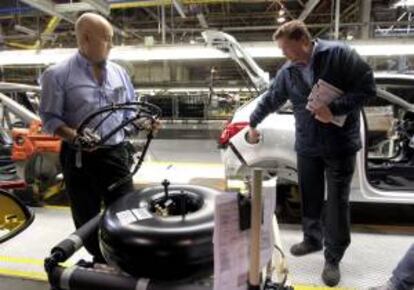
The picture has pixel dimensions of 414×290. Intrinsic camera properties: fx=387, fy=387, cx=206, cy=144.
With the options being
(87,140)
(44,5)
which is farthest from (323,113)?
(44,5)

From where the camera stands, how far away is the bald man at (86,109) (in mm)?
2150

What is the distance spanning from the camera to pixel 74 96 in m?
2.20

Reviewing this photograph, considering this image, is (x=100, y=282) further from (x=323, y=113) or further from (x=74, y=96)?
(x=323, y=113)

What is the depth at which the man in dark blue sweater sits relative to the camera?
2.30 meters

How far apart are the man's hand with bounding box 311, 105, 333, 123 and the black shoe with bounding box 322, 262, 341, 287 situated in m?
0.99

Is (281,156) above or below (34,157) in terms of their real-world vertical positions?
above

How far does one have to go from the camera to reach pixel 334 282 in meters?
2.54

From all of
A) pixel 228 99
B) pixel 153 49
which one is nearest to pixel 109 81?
pixel 153 49

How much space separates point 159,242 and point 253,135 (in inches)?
77.4

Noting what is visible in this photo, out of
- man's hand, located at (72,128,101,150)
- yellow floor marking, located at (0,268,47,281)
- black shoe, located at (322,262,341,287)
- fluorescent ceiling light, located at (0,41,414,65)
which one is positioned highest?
fluorescent ceiling light, located at (0,41,414,65)

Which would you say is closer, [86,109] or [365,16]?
[86,109]

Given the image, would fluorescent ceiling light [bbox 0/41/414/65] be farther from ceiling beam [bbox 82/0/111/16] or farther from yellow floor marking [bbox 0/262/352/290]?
yellow floor marking [bbox 0/262/352/290]

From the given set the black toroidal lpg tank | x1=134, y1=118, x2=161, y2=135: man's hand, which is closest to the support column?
x1=134, y1=118, x2=161, y2=135: man's hand

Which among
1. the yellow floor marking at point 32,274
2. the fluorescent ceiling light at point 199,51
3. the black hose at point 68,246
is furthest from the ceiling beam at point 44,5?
the black hose at point 68,246
